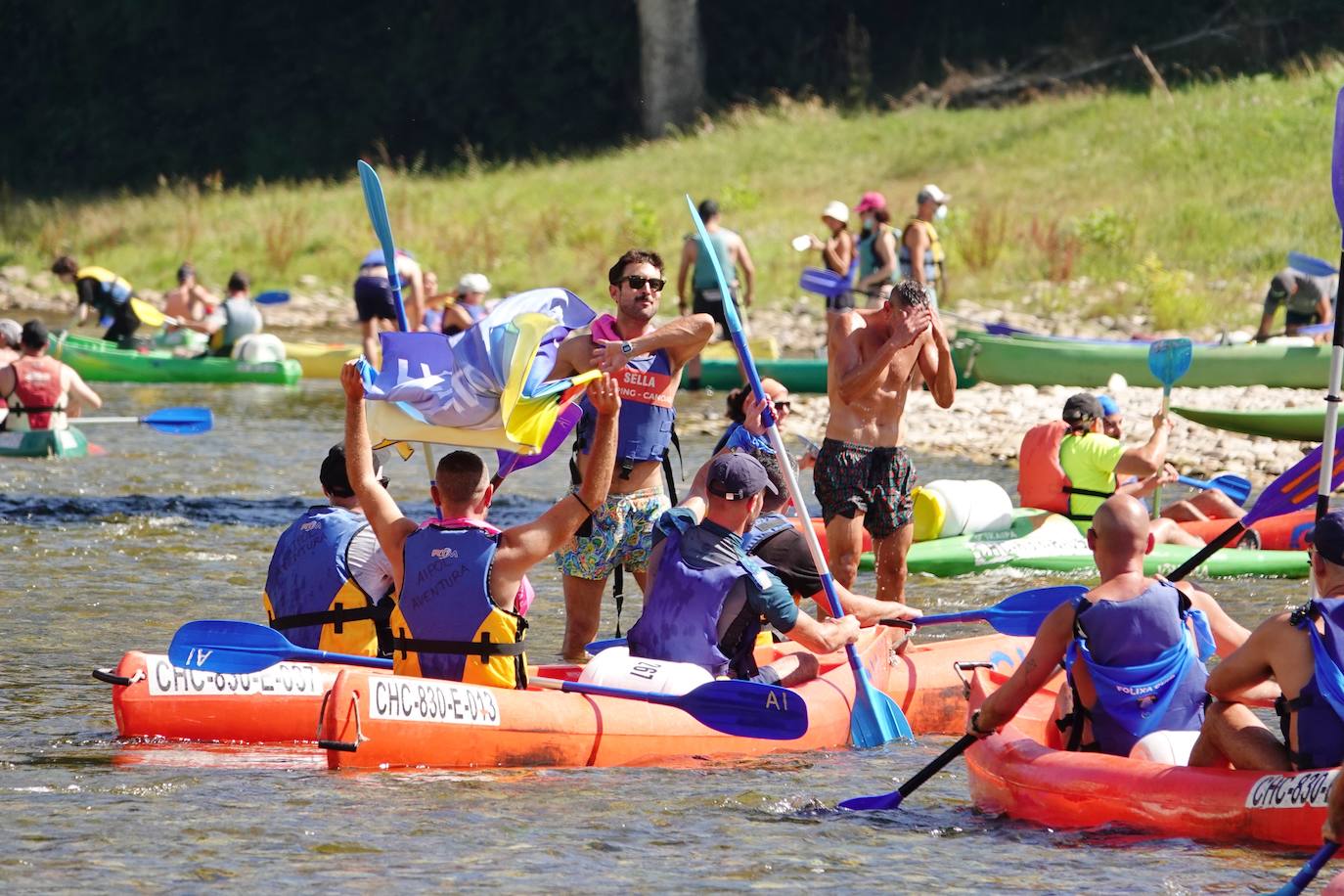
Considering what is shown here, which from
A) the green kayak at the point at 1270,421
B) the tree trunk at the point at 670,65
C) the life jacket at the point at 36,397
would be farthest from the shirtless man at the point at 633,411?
the tree trunk at the point at 670,65

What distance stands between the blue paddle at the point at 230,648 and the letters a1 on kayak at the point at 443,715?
12 cm

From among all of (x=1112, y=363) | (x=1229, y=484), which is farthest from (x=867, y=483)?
(x=1112, y=363)

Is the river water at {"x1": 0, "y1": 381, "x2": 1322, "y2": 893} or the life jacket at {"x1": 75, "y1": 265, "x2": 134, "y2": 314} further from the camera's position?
the life jacket at {"x1": 75, "y1": 265, "x2": 134, "y2": 314}

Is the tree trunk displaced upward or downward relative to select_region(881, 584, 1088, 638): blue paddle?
upward

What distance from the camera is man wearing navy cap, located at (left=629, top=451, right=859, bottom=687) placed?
6176 mm

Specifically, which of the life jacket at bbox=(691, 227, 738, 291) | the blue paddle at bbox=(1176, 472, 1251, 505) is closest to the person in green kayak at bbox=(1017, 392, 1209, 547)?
the blue paddle at bbox=(1176, 472, 1251, 505)

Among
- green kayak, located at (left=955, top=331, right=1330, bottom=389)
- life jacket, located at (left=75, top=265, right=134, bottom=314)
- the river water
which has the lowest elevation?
the river water

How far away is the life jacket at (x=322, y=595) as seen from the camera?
6512mm

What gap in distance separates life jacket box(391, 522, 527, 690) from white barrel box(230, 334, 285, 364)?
492 inches

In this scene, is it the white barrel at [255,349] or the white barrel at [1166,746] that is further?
Result: the white barrel at [255,349]

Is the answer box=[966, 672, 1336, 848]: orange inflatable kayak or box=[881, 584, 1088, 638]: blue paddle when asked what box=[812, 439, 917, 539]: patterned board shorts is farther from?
box=[966, 672, 1336, 848]: orange inflatable kayak

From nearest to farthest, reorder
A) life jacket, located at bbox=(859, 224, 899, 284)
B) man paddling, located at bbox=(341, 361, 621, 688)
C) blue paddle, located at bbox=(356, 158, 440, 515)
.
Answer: man paddling, located at bbox=(341, 361, 621, 688) < blue paddle, located at bbox=(356, 158, 440, 515) < life jacket, located at bbox=(859, 224, 899, 284)

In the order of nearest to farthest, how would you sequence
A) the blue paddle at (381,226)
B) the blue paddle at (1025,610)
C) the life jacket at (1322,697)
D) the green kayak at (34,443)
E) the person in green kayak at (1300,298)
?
the life jacket at (1322,697), the blue paddle at (1025,610), the blue paddle at (381,226), the green kayak at (34,443), the person in green kayak at (1300,298)

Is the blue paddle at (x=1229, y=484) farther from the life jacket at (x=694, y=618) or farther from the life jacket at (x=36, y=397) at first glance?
the life jacket at (x=36, y=397)
